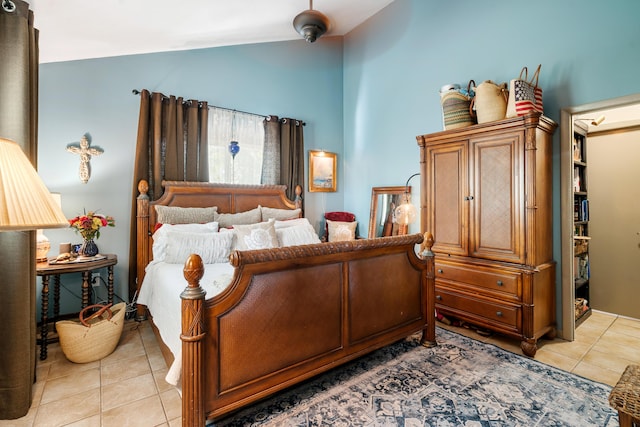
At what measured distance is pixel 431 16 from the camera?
3.70 meters

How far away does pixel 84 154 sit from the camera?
9.87ft

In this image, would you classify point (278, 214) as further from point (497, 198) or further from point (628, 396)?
point (628, 396)

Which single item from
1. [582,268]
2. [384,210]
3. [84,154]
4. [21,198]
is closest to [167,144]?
[84,154]

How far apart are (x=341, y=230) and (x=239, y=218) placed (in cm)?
153

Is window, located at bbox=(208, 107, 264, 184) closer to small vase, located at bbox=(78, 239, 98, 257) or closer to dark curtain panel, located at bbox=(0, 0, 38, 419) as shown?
small vase, located at bbox=(78, 239, 98, 257)

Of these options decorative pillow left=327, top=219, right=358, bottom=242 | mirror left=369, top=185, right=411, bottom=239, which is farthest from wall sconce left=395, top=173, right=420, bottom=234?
decorative pillow left=327, top=219, right=358, bottom=242

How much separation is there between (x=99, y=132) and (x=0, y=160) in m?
2.59

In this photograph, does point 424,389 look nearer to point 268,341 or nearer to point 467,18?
point 268,341

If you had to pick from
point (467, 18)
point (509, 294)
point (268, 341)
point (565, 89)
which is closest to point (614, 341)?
point (509, 294)

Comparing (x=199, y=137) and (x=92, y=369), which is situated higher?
(x=199, y=137)

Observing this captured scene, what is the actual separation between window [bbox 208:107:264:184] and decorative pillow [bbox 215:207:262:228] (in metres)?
0.53

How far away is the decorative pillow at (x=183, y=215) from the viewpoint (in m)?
3.16

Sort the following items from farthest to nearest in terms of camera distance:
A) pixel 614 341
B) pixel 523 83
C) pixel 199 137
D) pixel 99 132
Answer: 1. pixel 199 137
2. pixel 99 132
3. pixel 614 341
4. pixel 523 83

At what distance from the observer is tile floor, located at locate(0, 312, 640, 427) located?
5.65ft
